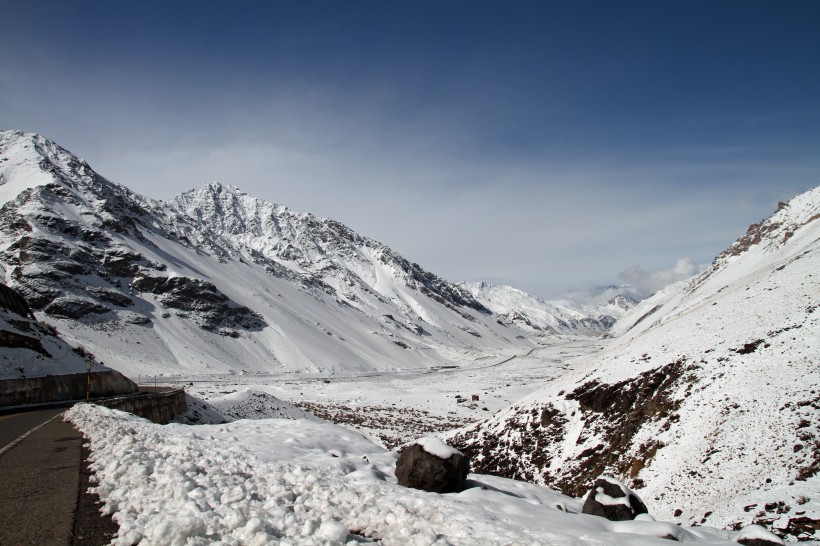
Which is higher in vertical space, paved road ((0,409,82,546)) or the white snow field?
the white snow field

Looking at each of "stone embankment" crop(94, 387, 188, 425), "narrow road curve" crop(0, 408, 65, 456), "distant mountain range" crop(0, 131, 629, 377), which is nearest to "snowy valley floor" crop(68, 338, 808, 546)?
"narrow road curve" crop(0, 408, 65, 456)

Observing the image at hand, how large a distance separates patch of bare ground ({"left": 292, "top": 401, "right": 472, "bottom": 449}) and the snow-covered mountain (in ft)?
32.6

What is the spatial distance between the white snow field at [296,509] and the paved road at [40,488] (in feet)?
1.90

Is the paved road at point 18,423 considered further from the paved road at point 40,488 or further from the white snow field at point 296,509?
the white snow field at point 296,509

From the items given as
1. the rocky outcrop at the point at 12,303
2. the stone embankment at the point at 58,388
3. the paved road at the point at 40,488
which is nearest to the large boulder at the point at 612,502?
the paved road at the point at 40,488

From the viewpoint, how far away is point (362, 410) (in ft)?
201

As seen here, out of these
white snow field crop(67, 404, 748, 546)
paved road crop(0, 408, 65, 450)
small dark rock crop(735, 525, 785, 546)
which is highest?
small dark rock crop(735, 525, 785, 546)

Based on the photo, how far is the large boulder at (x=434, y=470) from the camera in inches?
456

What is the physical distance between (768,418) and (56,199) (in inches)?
6999

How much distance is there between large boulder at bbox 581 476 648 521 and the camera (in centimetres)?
1066

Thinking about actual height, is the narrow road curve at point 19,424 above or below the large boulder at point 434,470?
below

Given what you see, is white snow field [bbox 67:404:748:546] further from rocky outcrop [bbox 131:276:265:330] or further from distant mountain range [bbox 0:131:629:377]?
rocky outcrop [bbox 131:276:265:330]

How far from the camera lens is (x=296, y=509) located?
796cm

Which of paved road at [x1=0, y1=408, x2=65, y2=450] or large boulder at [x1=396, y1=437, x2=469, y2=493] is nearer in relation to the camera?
large boulder at [x1=396, y1=437, x2=469, y2=493]
